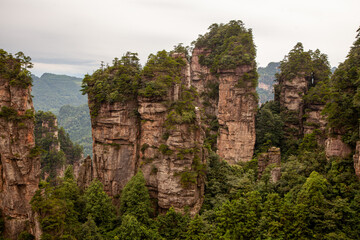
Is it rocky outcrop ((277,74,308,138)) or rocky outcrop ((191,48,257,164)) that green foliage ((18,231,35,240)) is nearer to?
rocky outcrop ((191,48,257,164))

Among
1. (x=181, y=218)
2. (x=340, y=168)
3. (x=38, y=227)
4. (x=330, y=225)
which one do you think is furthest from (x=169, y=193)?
(x=340, y=168)

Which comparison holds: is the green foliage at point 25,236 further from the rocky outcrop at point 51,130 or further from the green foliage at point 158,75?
the rocky outcrop at point 51,130

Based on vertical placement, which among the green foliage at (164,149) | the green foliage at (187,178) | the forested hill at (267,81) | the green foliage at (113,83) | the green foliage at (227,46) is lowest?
the green foliage at (187,178)

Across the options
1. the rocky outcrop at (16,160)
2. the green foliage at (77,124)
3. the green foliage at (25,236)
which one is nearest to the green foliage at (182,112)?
the rocky outcrop at (16,160)

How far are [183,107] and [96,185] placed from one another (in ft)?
37.9

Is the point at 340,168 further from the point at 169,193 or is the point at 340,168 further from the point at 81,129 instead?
the point at 81,129

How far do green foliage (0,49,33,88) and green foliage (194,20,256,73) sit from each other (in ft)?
89.8

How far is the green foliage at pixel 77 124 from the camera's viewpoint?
11742cm

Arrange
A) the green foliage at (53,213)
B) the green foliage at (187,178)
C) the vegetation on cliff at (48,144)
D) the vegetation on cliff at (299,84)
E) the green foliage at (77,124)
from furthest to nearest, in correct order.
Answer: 1. the green foliage at (77,124)
2. the vegetation on cliff at (48,144)
3. the vegetation on cliff at (299,84)
4. the green foliage at (187,178)
5. the green foliage at (53,213)

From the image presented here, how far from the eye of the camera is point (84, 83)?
29.4m

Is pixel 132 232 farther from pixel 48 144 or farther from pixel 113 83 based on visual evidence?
pixel 48 144

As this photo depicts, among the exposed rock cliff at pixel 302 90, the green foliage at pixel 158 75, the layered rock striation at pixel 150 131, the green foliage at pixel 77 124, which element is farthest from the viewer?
the green foliage at pixel 77 124

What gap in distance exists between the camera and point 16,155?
68.1 feet

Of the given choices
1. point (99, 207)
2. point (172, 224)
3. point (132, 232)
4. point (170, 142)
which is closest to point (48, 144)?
point (99, 207)
